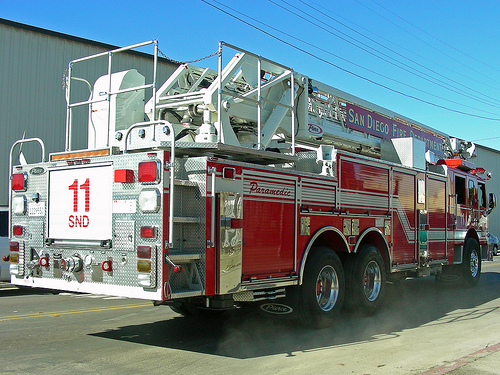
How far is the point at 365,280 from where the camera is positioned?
899 centimetres

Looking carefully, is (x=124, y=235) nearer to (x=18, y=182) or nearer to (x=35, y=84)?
(x=18, y=182)

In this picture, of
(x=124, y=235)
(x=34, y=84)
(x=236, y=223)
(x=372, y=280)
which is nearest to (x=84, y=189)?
(x=124, y=235)

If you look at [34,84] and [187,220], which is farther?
[34,84]

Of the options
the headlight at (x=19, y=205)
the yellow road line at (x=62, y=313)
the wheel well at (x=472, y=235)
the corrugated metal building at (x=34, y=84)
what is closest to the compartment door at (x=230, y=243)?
the headlight at (x=19, y=205)

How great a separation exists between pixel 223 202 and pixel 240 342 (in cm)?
203

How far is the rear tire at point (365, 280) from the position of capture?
8.60 metres

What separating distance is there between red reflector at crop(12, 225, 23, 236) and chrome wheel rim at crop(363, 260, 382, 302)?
5255 millimetres

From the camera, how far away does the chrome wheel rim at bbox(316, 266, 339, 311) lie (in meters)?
7.97

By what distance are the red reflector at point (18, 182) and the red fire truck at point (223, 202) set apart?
0.06 ft

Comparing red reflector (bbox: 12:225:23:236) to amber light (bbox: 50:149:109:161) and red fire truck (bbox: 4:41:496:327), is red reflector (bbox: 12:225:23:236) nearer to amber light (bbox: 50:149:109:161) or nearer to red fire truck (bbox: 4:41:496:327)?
red fire truck (bbox: 4:41:496:327)

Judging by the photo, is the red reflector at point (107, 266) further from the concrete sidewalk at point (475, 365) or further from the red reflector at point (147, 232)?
the concrete sidewalk at point (475, 365)

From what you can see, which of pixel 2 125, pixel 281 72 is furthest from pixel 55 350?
pixel 2 125

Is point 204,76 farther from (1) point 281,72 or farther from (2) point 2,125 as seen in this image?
(2) point 2,125

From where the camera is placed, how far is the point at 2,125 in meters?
16.8
